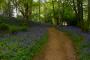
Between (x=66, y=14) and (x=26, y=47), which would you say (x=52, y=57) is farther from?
(x=66, y=14)

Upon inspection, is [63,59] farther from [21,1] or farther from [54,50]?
[21,1]

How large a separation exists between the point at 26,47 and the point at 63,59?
2.87m

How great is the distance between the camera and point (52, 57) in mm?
15969

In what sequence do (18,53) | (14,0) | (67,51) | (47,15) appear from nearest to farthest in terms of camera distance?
(18,53) → (67,51) → (14,0) → (47,15)

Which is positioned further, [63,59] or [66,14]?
[66,14]

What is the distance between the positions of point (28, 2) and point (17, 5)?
2546 millimetres

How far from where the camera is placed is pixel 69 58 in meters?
15.7

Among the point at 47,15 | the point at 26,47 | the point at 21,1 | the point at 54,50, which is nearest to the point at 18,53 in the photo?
the point at 26,47

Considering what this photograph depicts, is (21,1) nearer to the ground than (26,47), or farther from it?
farther from it

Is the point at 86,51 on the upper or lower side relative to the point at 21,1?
lower

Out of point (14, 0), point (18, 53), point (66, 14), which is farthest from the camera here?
point (66, 14)

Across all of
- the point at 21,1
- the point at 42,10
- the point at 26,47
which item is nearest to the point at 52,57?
the point at 26,47

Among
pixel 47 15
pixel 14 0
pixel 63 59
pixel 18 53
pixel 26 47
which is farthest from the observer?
pixel 47 15

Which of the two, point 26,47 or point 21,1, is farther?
point 21,1
